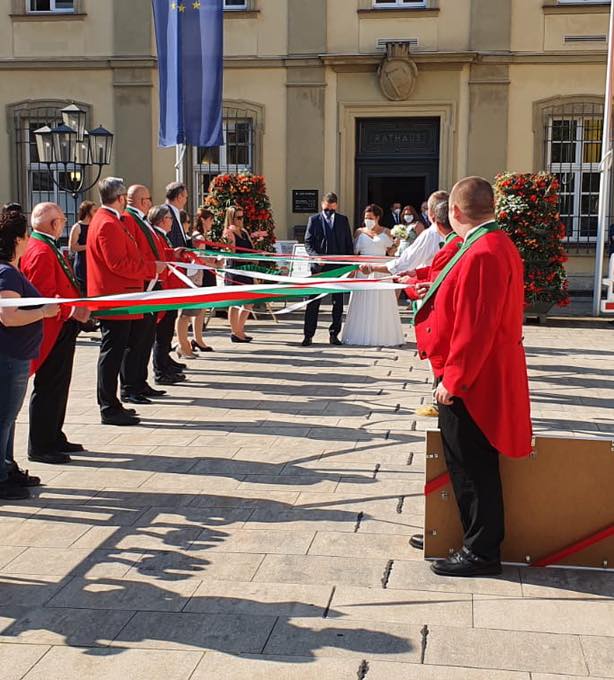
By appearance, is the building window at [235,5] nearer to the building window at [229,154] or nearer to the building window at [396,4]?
the building window at [229,154]

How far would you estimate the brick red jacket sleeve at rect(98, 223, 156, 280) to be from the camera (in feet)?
25.9

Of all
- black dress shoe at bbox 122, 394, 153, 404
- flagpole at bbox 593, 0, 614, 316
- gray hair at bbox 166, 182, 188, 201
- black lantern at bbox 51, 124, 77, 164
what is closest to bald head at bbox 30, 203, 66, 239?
black dress shoe at bbox 122, 394, 153, 404

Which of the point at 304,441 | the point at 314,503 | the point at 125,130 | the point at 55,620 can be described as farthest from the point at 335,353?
the point at 125,130

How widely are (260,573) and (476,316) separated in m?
1.61

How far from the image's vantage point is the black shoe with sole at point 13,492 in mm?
5996

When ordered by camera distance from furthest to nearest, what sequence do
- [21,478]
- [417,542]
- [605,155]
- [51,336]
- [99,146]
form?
[605,155] → [99,146] → [51,336] → [21,478] → [417,542]

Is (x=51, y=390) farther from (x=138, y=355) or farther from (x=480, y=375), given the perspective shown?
(x=480, y=375)

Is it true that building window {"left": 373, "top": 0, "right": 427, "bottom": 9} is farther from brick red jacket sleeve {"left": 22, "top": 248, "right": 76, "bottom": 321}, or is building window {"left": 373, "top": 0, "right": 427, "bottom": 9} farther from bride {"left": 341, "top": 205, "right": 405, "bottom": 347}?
brick red jacket sleeve {"left": 22, "top": 248, "right": 76, "bottom": 321}

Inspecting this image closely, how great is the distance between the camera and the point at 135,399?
29.3ft

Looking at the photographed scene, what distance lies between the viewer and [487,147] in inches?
754

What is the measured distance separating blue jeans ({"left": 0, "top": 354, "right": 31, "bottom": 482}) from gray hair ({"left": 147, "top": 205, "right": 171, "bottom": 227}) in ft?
13.3

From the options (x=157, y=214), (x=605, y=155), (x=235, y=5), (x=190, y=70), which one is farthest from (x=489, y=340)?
(x=235, y=5)

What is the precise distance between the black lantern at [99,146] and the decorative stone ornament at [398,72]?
6.41 m

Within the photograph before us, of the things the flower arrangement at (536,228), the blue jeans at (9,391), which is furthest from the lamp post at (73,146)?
the blue jeans at (9,391)
